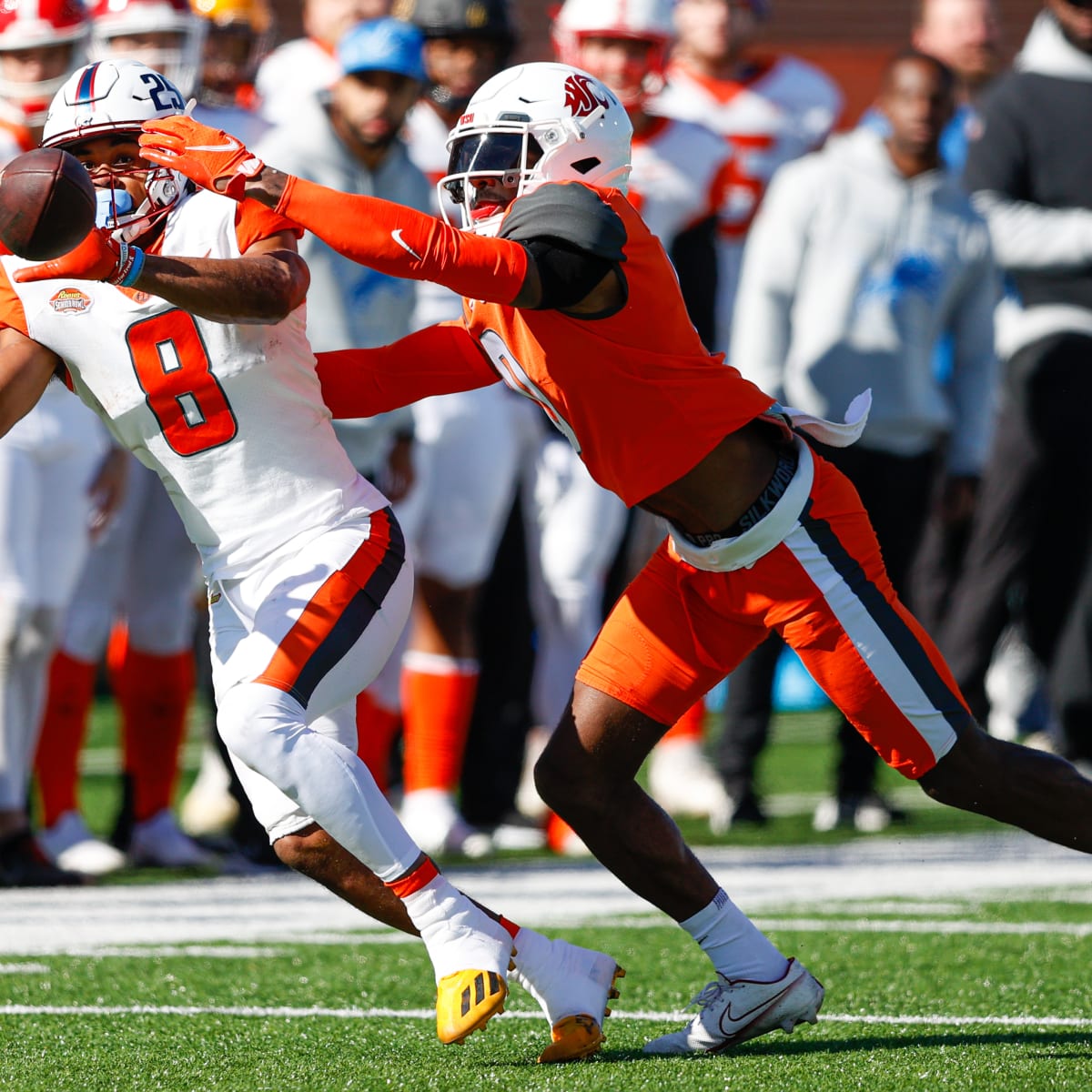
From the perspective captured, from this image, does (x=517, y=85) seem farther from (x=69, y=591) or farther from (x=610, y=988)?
(x=69, y=591)

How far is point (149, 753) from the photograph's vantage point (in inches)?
270

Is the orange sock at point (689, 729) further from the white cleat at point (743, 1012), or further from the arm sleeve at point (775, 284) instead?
the white cleat at point (743, 1012)

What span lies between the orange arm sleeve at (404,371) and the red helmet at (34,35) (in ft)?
7.85

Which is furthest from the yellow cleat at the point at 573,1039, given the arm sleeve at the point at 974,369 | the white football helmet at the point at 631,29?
the white football helmet at the point at 631,29

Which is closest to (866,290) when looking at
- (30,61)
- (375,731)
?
(375,731)

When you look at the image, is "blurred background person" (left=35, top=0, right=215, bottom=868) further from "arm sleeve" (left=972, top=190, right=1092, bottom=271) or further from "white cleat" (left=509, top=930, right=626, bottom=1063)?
"white cleat" (left=509, top=930, right=626, bottom=1063)

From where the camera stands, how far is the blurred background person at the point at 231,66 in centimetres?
→ 698

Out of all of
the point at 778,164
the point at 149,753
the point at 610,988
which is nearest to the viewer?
the point at 610,988

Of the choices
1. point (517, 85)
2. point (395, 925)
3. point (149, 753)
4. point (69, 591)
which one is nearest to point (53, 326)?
point (517, 85)

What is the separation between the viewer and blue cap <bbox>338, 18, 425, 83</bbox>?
21.2ft

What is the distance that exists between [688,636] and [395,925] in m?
0.77

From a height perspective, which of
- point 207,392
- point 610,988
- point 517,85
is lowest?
point 610,988

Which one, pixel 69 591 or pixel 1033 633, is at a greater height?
pixel 69 591

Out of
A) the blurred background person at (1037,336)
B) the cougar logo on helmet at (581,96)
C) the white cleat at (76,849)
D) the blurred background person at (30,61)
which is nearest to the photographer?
the cougar logo on helmet at (581,96)
